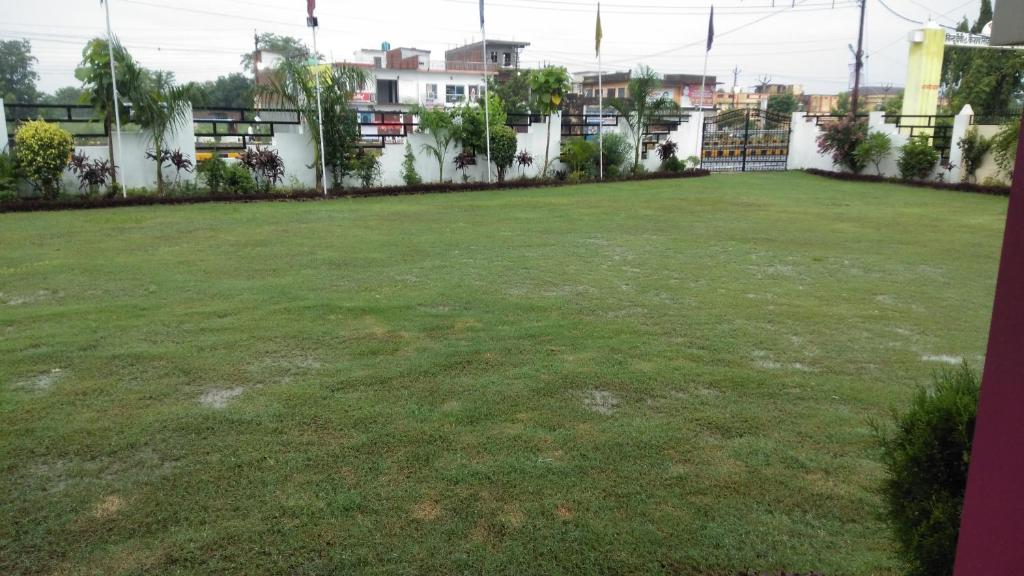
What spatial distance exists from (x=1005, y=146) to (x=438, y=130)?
11.1m

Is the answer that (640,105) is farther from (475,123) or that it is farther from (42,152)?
(42,152)

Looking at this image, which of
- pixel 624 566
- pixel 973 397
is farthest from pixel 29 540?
pixel 973 397

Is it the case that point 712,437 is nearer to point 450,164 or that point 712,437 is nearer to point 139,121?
point 139,121

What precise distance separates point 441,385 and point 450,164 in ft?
43.1

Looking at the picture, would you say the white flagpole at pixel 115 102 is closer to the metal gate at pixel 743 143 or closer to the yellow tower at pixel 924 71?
the metal gate at pixel 743 143

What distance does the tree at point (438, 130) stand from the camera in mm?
15836

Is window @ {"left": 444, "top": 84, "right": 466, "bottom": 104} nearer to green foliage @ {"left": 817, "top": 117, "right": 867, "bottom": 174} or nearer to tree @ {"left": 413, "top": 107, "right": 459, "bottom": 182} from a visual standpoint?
green foliage @ {"left": 817, "top": 117, "right": 867, "bottom": 174}

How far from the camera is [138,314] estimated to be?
539cm

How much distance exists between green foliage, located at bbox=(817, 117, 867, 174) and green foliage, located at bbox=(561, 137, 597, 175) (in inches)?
271

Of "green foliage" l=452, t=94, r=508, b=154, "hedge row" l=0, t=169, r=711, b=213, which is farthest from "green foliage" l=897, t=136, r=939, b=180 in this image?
"green foliage" l=452, t=94, r=508, b=154

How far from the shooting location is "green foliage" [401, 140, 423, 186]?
15.7 meters

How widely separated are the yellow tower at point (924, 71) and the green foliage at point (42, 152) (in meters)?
20.5

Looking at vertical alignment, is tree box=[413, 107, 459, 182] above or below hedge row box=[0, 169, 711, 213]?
above

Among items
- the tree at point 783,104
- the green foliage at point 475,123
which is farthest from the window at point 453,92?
the green foliage at point 475,123
